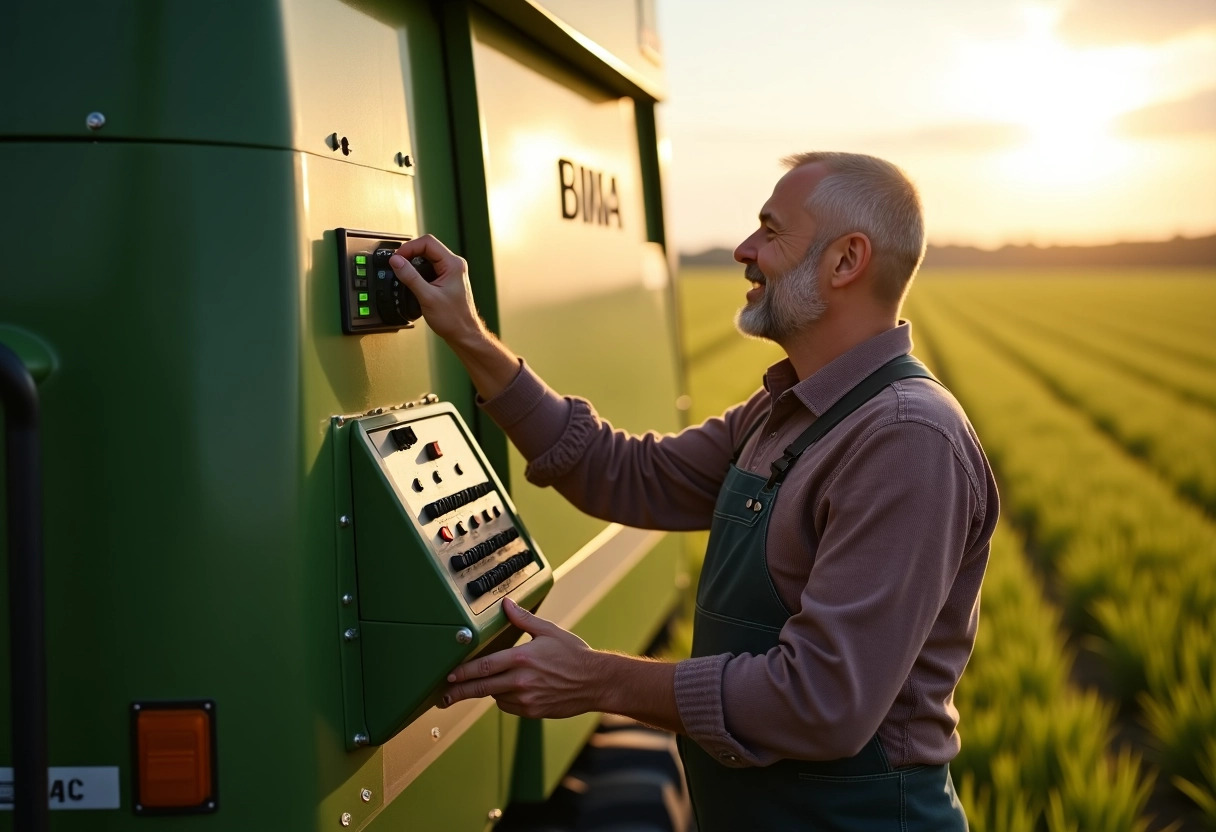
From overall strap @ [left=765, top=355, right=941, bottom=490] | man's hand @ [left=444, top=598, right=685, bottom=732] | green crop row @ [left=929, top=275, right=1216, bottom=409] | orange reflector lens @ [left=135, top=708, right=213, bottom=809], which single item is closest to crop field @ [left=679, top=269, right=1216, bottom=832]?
green crop row @ [left=929, top=275, right=1216, bottom=409]

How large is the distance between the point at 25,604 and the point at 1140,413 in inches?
606

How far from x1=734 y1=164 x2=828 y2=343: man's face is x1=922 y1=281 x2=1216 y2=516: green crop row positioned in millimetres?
8989

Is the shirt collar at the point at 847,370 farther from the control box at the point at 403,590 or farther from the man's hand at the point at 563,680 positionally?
the control box at the point at 403,590

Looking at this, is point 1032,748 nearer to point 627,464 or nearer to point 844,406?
point 627,464

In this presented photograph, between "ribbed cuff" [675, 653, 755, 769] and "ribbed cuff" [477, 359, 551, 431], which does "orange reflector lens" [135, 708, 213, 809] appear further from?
"ribbed cuff" [477, 359, 551, 431]

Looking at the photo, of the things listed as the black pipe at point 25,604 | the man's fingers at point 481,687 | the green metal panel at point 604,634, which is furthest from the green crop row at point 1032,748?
the black pipe at point 25,604

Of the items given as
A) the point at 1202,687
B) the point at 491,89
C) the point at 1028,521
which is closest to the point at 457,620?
the point at 491,89

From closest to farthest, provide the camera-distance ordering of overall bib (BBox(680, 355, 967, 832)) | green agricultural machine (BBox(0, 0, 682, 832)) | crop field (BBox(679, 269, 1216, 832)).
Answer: green agricultural machine (BBox(0, 0, 682, 832)) → overall bib (BBox(680, 355, 967, 832)) → crop field (BBox(679, 269, 1216, 832))

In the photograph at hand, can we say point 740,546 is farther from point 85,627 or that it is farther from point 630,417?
point 630,417

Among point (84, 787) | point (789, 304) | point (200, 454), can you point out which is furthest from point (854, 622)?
point (84, 787)

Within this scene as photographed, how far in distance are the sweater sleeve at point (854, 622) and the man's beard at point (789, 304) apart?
1.22 feet

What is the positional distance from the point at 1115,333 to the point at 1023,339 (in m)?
3.06

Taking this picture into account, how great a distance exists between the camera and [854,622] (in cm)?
196

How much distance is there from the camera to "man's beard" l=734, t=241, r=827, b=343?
233cm
